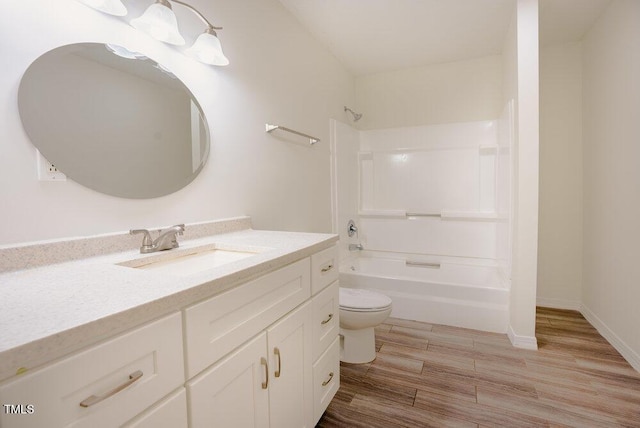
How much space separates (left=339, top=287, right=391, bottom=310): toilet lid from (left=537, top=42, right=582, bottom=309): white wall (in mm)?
1945

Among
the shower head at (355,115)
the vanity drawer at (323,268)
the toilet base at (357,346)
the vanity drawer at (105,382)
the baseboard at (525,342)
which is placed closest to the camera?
the vanity drawer at (105,382)

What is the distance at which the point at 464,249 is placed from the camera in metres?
3.15

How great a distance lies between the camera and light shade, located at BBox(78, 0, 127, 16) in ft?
3.48

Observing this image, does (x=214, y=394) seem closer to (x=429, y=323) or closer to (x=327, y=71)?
(x=429, y=323)

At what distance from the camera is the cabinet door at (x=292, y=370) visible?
1.04 meters

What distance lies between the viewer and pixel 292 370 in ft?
3.76

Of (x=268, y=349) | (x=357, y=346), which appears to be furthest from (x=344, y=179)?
(x=268, y=349)

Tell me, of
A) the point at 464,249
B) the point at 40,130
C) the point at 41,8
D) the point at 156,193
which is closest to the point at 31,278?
the point at 40,130

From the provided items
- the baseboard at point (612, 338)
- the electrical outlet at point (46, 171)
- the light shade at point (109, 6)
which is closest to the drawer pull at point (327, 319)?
the electrical outlet at point (46, 171)

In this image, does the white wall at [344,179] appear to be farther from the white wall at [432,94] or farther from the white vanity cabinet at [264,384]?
the white vanity cabinet at [264,384]

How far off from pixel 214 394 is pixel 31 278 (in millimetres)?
568

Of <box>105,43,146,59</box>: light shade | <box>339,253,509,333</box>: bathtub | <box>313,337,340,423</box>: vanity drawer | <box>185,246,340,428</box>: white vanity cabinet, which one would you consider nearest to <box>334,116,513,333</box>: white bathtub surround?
<box>339,253,509,333</box>: bathtub

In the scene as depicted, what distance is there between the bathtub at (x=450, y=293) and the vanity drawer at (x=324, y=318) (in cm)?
128

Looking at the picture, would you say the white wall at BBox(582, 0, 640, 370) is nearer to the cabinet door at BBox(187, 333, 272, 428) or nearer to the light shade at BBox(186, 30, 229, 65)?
the cabinet door at BBox(187, 333, 272, 428)
